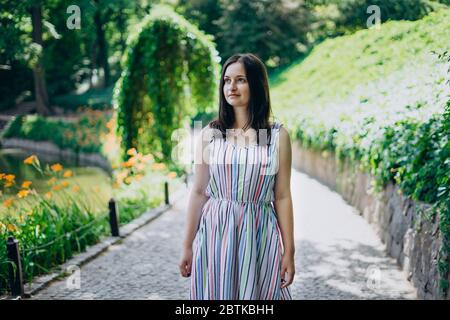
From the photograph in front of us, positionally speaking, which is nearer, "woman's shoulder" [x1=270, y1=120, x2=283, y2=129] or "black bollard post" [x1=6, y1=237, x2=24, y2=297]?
"woman's shoulder" [x1=270, y1=120, x2=283, y2=129]

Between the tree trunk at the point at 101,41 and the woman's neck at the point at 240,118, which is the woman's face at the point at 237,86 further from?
the tree trunk at the point at 101,41

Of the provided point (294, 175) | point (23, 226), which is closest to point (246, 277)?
point (23, 226)

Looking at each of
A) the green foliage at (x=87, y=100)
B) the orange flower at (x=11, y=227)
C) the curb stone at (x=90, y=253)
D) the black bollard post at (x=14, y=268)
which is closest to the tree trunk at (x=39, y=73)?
the green foliage at (x=87, y=100)

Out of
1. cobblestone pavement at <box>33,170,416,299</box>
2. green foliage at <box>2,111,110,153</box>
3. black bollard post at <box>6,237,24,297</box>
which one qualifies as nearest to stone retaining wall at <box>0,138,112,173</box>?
green foliage at <box>2,111,110,153</box>

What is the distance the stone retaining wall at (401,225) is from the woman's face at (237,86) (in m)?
2.01

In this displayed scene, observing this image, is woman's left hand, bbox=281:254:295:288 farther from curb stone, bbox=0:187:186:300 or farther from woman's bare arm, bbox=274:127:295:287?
curb stone, bbox=0:187:186:300

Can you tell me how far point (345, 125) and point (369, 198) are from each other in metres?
1.69

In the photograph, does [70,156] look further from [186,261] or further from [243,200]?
[243,200]

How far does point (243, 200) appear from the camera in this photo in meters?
2.32

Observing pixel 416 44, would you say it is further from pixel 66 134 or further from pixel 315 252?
pixel 66 134

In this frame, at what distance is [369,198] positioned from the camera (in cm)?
662

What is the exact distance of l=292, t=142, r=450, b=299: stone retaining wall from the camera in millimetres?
3812

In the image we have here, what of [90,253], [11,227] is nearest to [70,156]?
[90,253]

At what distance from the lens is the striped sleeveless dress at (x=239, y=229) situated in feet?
7.50
